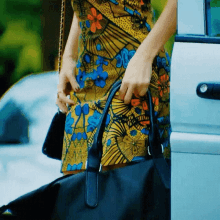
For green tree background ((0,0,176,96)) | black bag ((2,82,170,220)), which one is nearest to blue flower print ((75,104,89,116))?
black bag ((2,82,170,220))

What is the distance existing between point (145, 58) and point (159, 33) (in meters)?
0.10

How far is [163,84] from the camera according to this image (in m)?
1.63

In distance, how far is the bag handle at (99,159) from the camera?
1297 mm

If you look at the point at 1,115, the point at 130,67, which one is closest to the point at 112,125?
the point at 130,67

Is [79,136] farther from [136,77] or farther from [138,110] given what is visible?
[136,77]

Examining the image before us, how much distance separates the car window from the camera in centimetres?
132

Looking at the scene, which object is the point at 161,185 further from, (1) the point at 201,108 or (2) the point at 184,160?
(1) the point at 201,108

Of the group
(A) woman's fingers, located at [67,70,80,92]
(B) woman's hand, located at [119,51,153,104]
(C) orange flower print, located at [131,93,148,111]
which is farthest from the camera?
(A) woman's fingers, located at [67,70,80,92]

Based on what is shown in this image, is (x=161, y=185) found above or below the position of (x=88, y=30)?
below

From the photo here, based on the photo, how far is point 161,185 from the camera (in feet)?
4.23

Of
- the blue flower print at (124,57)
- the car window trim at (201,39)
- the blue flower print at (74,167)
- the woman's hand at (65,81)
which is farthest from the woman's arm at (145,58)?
the woman's hand at (65,81)

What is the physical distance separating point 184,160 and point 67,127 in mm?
656

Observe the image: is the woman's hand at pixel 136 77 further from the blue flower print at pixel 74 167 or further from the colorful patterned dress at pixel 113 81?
the blue flower print at pixel 74 167

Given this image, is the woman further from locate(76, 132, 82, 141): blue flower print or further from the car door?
the car door
